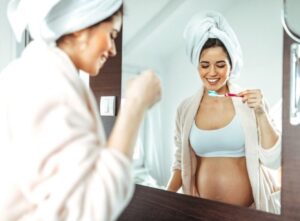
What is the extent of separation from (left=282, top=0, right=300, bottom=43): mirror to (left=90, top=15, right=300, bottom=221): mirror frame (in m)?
0.02

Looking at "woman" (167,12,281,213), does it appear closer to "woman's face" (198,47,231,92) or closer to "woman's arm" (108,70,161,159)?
"woman's face" (198,47,231,92)

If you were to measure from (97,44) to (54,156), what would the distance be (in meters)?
0.22

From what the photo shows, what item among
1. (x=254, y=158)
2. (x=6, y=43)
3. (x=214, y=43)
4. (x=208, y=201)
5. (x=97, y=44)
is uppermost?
(x=6, y=43)

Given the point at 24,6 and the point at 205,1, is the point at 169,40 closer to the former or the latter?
the point at 205,1

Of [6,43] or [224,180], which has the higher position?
[6,43]

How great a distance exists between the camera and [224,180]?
1089mm

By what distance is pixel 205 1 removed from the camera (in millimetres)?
1098

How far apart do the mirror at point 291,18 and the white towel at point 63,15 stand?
578 millimetres

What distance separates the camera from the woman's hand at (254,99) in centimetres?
100

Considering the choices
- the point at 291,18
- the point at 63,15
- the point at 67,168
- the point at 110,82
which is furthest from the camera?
the point at 110,82

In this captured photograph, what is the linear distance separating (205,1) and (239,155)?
544mm

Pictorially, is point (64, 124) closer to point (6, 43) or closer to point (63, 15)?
point (63, 15)

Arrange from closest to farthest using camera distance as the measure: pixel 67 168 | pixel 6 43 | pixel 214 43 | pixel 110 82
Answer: pixel 67 168 → pixel 214 43 → pixel 110 82 → pixel 6 43

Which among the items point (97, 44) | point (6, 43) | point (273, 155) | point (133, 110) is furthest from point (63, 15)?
point (6, 43)
